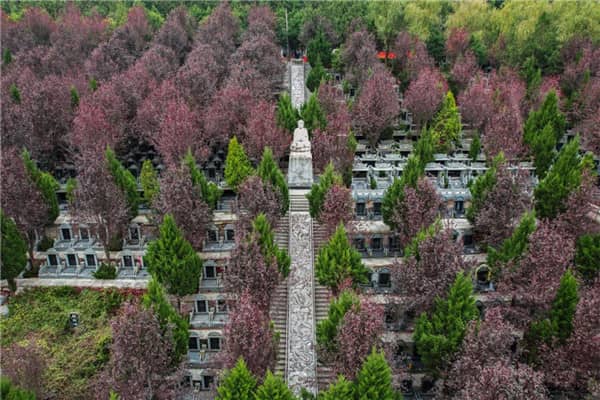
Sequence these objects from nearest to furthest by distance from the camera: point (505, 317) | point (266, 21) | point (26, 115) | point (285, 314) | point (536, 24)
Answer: point (505, 317) < point (285, 314) < point (26, 115) < point (536, 24) < point (266, 21)

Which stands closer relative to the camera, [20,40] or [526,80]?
[526,80]

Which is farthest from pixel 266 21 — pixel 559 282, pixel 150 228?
pixel 559 282

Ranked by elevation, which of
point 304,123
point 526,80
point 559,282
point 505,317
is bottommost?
point 505,317

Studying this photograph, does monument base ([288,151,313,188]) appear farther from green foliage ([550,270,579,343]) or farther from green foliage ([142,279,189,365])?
green foliage ([550,270,579,343])

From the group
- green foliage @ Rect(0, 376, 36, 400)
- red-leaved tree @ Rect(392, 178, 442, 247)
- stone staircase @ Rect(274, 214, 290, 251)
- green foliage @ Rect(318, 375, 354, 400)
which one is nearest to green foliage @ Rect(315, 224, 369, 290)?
red-leaved tree @ Rect(392, 178, 442, 247)

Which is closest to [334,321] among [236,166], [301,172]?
[236,166]

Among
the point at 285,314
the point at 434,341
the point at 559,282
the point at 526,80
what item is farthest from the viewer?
the point at 526,80

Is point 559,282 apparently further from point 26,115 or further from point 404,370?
point 26,115
